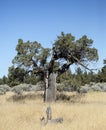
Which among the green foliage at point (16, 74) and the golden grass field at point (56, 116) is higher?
the green foliage at point (16, 74)

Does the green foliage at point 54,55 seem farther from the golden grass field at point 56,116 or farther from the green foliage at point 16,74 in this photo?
the golden grass field at point 56,116

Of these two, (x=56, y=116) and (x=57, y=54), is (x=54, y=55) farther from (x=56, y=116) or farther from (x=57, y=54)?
(x=56, y=116)

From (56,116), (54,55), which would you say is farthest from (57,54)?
(56,116)

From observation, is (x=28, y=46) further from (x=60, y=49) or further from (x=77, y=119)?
(x=77, y=119)

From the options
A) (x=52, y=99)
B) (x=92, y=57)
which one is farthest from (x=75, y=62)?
(x=52, y=99)

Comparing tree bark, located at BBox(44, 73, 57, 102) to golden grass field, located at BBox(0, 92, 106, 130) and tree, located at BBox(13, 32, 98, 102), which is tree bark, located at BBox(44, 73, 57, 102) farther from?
golden grass field, located at BBox(0, 92, 106, 130)

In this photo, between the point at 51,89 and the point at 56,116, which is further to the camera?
the point at 51,89

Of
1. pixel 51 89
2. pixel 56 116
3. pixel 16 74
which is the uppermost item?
pixel 16 74

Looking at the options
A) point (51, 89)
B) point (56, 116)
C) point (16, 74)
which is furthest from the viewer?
point (16, 74)

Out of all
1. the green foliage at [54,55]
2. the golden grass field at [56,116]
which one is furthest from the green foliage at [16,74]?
the golden grass field at [56,116]

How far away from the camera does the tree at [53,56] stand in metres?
24.0

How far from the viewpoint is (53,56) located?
970 inches

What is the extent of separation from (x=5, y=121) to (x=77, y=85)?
23.0m

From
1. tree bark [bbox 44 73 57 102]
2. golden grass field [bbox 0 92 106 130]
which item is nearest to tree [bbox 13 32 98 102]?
tree bark [bbox 44 73 57 102]
